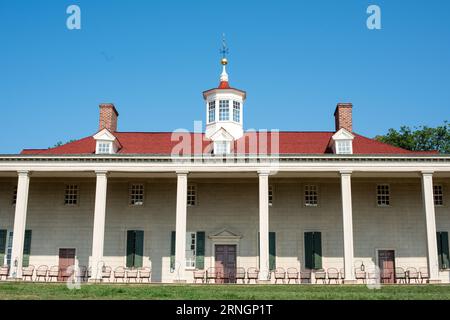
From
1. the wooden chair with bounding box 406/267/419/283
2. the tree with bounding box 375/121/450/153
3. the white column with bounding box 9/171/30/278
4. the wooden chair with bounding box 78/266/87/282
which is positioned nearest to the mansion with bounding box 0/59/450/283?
the wooden chair with bounding box 406/267/419/283

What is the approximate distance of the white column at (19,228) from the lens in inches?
1155

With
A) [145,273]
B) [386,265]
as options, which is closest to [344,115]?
[386,265]

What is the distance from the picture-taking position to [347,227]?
29.4m

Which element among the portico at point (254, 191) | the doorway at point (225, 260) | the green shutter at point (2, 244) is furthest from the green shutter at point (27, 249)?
the doorway at point (225, 260)

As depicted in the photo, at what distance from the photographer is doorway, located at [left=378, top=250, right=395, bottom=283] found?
32766 millimetres

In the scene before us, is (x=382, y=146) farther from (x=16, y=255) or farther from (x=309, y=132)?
(x=16, y=255)

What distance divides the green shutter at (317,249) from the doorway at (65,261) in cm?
1437

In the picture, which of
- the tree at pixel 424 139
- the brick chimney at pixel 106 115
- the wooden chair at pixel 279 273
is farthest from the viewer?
the tree at pixel 424 139

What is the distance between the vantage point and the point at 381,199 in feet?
111

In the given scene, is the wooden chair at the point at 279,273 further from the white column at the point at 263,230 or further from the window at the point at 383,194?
the window at the point at 383,194

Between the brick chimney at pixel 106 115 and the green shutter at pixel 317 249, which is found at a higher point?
the brick chimney at pixel 106 115

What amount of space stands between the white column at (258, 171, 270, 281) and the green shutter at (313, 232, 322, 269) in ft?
16.1

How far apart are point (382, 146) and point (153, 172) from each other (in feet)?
46.4
